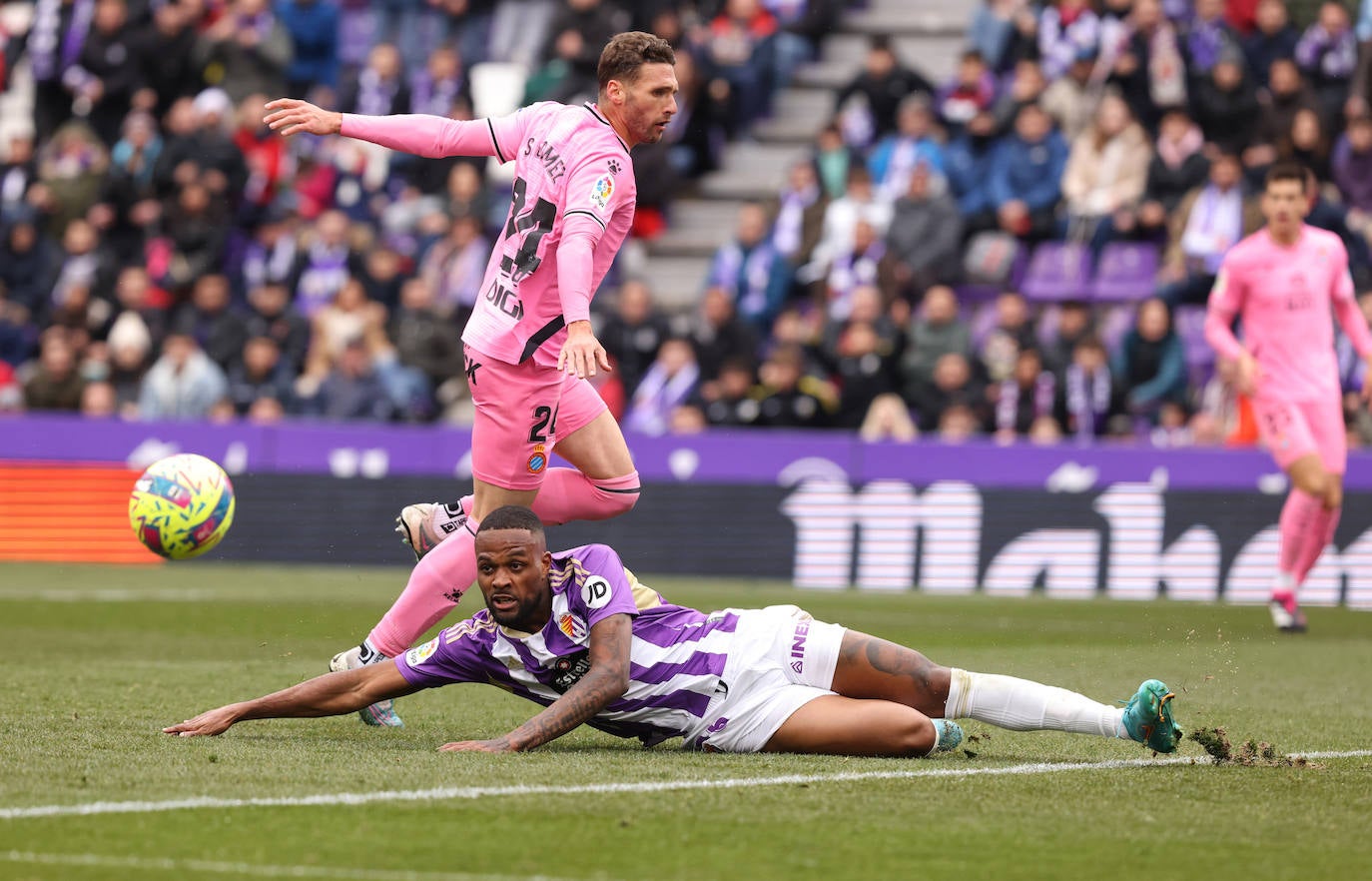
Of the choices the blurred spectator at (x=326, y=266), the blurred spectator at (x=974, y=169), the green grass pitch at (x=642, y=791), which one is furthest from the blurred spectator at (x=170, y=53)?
the green grass pitch at (x=642, y=791)

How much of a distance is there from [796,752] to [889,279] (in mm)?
12393

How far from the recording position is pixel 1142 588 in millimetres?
16078

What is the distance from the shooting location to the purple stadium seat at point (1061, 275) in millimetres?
19250

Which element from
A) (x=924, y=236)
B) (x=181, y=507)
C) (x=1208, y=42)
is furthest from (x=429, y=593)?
(x=1208, y=42)

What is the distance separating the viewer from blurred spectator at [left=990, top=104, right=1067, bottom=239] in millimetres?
19656

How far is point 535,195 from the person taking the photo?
7988mm

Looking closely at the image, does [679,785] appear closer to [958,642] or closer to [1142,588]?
[958,642]

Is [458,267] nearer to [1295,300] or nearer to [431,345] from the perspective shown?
[431,345]

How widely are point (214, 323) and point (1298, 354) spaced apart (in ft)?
39.0

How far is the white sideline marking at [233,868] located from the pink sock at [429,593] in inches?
117

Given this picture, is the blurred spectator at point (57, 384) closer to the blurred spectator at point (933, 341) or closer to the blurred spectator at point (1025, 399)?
the blurred spectator at point (933, 341)

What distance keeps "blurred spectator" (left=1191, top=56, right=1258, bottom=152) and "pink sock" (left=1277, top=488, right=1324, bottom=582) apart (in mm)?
6799

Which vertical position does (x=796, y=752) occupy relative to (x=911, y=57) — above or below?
below

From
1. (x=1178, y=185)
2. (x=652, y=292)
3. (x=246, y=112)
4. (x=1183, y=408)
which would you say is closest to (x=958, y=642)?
(x=1183, y=408)
